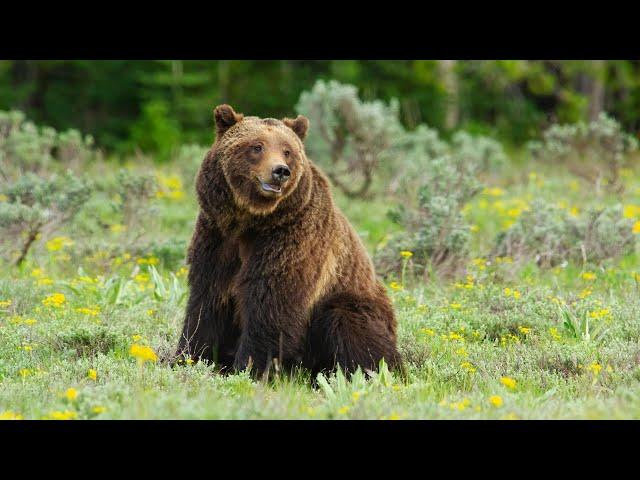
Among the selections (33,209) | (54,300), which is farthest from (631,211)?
(54,300)

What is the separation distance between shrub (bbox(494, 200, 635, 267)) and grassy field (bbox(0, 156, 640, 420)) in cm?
18

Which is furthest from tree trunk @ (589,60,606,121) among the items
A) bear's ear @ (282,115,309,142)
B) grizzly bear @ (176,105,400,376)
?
grizzly bear @ (176,105,400,376)

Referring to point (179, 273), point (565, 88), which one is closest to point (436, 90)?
point (565, 88)

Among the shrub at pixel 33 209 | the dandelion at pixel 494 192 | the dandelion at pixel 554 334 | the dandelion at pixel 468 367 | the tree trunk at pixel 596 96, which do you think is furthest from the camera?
the tree trunk at pixel 596 96

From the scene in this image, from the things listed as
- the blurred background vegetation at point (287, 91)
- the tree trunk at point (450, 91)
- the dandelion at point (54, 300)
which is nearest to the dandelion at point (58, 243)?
the dandelion at point (54, 300)

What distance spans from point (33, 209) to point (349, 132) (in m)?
5.10

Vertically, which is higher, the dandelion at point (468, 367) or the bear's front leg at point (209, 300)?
the bear's front leg at point (209, 300)

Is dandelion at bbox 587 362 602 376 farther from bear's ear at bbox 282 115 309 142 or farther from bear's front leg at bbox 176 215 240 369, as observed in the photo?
bear's ear at bbox 282 115 309 142

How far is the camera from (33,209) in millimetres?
8195

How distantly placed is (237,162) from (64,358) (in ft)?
5.48

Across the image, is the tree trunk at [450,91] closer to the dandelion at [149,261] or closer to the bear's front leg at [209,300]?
the dandelion at [149,261]

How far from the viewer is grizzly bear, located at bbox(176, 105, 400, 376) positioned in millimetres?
5484

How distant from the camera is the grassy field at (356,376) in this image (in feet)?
14.2

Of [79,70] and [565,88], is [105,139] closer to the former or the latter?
[79,70]
